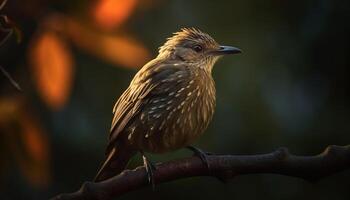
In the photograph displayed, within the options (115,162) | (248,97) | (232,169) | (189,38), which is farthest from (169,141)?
(248,97)

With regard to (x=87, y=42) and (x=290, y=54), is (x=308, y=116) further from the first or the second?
(x=87, y=42)

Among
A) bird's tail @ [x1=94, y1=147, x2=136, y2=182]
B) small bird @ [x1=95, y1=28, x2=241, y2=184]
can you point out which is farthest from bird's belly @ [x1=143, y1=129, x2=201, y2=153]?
bird's tail @ [x1=94, y1=147, x2=136, y2=182]

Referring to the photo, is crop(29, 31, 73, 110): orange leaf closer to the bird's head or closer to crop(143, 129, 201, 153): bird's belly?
crop(143, 129, 201, 153): bird's belly

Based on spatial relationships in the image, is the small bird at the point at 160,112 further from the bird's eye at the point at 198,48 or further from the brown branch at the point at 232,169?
the brown branch at the point at 232,169

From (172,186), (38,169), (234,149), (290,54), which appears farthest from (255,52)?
(38,169)

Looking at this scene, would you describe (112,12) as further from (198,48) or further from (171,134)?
(198,48)
